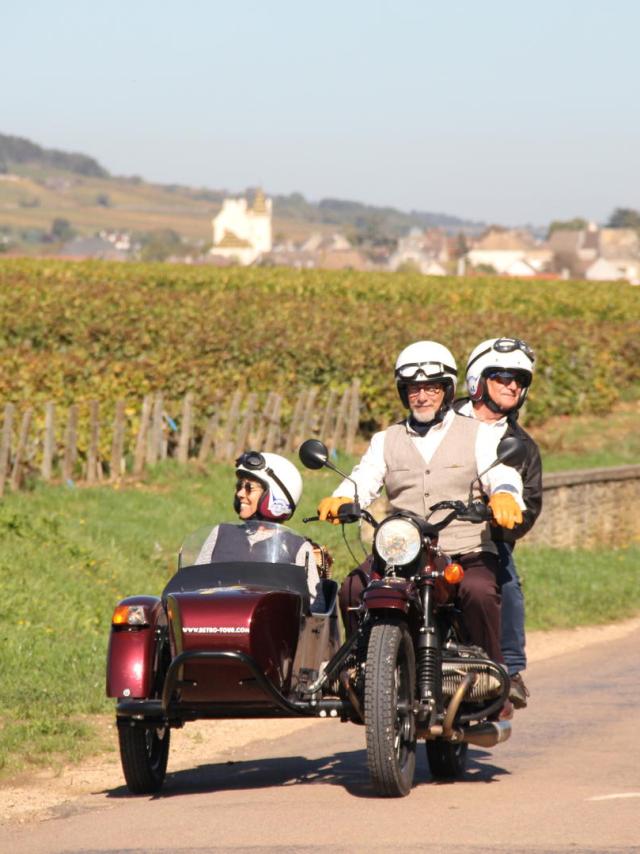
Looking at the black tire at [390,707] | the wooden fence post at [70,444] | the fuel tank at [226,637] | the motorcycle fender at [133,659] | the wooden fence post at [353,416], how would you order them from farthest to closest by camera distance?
1. the wooden fence post at [353,416]
2. the wooden fence post at [70,444]
3. the motorcycle fender at [133,659]
4. the fuel tank at [226,637]
5. the black tire at [390,707]

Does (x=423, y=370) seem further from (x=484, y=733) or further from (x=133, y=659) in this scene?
(x=133, y=659)

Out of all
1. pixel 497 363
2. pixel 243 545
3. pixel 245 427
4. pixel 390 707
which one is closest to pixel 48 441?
pixel 245 427

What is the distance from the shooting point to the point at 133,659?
780 cm

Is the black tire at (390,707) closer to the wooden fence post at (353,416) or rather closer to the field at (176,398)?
the field at (176,398)

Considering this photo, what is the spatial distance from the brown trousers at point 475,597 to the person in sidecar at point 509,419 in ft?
0.94

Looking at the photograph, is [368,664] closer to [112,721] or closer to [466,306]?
[112,721]

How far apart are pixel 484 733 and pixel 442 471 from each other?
1.28m

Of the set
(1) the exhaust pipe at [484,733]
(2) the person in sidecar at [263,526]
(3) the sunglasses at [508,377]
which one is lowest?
(1) the exhaust pipe at [484,733]

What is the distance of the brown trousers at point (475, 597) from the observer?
26.4 feet

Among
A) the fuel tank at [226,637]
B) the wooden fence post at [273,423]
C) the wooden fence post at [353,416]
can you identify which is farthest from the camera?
the wooden fence post at [353,416]

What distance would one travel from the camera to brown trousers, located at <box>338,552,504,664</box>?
316 inches

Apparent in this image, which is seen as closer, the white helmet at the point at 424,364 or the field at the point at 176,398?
the white helmet at the point at 424,364

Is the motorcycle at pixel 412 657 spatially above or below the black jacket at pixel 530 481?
below

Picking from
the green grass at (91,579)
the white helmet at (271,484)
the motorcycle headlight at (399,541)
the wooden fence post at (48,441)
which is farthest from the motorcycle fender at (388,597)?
the wooden fence post at (48,441)
